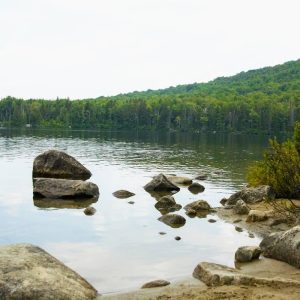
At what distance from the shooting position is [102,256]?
Result: 18375 mm

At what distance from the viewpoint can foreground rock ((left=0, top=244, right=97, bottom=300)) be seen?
12.4 meters

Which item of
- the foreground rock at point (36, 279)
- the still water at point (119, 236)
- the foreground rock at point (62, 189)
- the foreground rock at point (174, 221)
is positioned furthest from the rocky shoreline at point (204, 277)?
the foreground rock at point (62, 189)

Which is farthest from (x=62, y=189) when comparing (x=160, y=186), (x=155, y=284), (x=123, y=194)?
(x=155, y=284)

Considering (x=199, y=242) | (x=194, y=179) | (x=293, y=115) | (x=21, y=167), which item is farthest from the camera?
(x=293, y=115)

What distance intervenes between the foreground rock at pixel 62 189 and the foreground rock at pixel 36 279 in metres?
17.3

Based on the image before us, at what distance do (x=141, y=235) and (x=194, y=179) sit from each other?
76.9 feet

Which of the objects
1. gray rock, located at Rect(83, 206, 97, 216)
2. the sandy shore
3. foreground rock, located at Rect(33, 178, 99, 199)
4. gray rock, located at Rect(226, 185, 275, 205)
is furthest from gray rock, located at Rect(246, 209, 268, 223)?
foreground rock, located at Rect(33, 178, 99, 199)

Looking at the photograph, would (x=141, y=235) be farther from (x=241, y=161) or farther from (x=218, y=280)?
(x=241, y=161)

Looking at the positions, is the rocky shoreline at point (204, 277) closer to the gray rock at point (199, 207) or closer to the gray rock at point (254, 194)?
the gray rock at point (199, 207)

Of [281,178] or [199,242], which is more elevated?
[281,178]

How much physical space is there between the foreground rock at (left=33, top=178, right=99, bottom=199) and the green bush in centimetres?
1241

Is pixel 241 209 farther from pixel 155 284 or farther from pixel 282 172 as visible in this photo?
pixel 155 284

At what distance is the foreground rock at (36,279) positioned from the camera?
12.4m

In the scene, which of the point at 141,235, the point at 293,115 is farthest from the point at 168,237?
the point at 293,115
